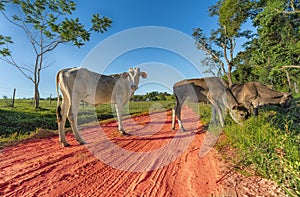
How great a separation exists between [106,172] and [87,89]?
2.90 meters

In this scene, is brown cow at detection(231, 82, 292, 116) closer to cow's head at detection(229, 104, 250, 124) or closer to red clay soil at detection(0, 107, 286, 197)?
cow's head at detection(229, 104, 250, 124)

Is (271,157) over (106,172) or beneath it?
over

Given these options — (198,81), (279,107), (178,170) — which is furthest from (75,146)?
(279,107)

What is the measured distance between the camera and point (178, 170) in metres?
2.62

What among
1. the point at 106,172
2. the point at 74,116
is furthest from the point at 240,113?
the point at 74,116

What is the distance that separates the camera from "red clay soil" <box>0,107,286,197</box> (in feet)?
6.71

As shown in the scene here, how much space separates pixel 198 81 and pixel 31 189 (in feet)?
19.5

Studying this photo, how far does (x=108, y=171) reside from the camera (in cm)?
263

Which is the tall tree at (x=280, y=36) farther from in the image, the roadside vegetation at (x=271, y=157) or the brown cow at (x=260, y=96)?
the roadside vegetation at (x=271, y=157)

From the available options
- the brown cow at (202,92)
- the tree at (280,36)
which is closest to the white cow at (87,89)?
the brown cow at (202,92)

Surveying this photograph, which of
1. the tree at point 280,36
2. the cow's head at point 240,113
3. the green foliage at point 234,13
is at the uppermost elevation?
the green foliage at point 234,13

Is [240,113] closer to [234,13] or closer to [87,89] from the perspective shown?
[87,89]

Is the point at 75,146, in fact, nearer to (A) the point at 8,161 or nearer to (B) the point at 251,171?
(A) the point at 8,161

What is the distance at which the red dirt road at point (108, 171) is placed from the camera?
2.05 metres
